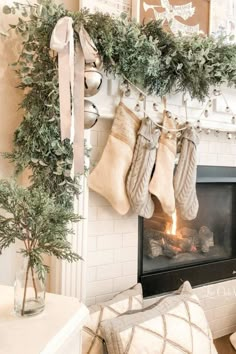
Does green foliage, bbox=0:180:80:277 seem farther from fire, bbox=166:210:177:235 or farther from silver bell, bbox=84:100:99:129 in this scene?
fire, bbox=166:210:177:235

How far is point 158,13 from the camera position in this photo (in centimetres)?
162

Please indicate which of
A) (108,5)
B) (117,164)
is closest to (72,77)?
(117,164)

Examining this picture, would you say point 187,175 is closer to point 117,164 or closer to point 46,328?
point 117,164

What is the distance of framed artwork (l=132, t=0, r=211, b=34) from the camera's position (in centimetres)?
156

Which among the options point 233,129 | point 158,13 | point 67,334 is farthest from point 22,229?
point 233,129

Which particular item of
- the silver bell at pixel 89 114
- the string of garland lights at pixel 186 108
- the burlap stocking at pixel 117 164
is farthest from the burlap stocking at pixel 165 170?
the silver bell at pixel 89 114

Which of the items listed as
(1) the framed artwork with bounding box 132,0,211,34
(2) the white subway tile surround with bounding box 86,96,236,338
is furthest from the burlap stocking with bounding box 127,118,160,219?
(1) the framed artwork with bounding box 132,0,211,34

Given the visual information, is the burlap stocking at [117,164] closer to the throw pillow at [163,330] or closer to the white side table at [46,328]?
the throw pillow at [163,330]

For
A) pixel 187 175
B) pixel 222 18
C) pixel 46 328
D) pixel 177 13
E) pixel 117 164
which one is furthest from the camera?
pixel 222 18

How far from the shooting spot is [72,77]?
3.79 feet

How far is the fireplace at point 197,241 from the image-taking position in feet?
5.83

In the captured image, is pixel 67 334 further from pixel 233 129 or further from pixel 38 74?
pixel 233 129

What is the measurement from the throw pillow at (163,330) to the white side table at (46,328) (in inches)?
15.7

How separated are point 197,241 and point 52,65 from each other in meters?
1.42
